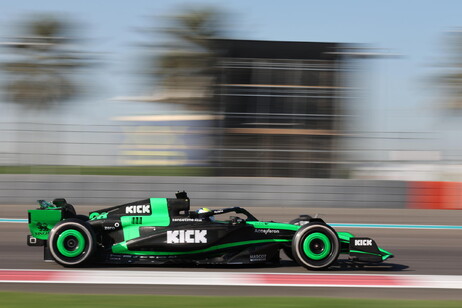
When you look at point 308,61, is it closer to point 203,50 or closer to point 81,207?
point 203,50

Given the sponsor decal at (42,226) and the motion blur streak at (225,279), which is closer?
the motion blur streak at (225,279)

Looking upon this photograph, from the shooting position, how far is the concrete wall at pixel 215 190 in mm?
14016

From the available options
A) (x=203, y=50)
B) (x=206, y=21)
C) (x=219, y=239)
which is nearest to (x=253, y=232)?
(x=219, y=239)

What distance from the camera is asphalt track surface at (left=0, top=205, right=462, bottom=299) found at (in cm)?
627

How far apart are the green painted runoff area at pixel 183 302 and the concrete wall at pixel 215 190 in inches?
326

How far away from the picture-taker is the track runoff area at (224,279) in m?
6.63

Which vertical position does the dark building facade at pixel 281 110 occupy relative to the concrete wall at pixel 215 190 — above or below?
above

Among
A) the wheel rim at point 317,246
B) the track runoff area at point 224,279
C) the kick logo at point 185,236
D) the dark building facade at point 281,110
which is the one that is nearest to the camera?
the track runoff area at point 224,279

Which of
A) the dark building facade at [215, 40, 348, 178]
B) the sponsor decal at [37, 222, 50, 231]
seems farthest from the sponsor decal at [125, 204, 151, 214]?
the dark building facade at [215, 40, 348, 178]

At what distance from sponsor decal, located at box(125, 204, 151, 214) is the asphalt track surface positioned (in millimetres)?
595

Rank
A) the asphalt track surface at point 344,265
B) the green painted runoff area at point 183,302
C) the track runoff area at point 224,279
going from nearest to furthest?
the green painted runoff area at point 183,302
the asphalt track surface at point 344,265
the track runoff area at point 224,279

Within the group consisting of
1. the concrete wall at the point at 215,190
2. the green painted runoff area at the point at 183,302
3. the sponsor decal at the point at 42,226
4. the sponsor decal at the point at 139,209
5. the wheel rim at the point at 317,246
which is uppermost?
the concrete wall at the point at 215,190

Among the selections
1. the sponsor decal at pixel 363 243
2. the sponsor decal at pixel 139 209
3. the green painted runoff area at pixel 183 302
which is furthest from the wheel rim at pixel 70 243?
the sponsor decal at pixel 363 243

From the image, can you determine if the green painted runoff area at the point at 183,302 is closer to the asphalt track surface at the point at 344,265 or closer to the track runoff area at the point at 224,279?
the asphalt track surface at the point at 344,265
